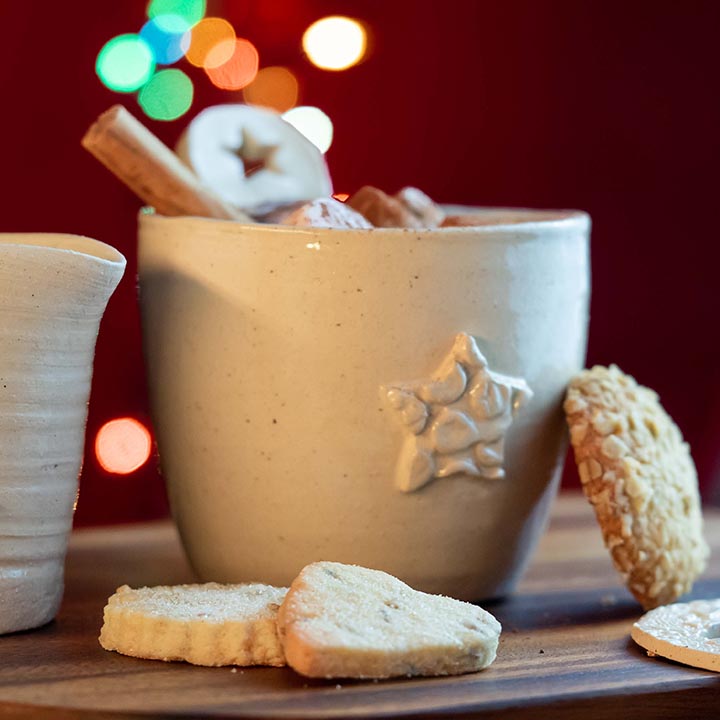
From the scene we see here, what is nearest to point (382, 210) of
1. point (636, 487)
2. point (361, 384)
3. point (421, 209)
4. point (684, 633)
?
point (421, 209)

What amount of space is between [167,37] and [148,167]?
38 centimetres

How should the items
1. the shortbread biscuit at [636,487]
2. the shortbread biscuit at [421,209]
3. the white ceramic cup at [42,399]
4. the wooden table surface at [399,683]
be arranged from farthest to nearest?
the shortbread biscuit at [421,209]
the shortbread biscuit at [636,487]
the white ceramic cup at [42,399]
the wooden table surface at [399,683]

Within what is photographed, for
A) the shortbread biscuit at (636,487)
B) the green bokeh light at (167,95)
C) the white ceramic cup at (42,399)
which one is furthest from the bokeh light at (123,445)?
the shortbread biscuit at (636,487)

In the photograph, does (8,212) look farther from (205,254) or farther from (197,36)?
(205,254)

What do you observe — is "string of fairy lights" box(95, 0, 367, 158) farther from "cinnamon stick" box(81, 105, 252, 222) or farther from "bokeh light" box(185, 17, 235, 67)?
"cinnamon stick" box(81, 105, 252, 222)

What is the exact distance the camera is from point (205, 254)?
911 mm

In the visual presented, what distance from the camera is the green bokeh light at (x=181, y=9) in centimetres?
A: 126

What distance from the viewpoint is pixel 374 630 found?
0.75 meters

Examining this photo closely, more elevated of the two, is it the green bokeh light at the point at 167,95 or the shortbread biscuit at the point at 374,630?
the green bokeh light at the point at 167,95

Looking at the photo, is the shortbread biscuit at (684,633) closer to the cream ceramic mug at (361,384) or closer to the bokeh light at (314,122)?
the cream ceramic mug at (361,384)

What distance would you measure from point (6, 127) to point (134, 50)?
0.15 metres

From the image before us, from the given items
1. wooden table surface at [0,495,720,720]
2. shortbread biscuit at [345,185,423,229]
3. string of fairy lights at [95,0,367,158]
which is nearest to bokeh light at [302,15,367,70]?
string of fairy lights at [95,0,367,158]

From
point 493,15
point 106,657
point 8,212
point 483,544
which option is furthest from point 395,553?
point 493,15

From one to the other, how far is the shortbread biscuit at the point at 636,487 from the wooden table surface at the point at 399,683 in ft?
0.16
